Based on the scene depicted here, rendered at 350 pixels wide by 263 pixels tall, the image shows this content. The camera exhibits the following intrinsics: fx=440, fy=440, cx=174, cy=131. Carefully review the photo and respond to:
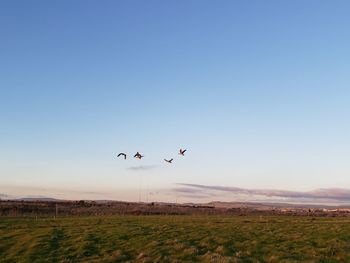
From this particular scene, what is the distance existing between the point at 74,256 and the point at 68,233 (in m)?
12.1

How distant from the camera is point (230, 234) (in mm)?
50719

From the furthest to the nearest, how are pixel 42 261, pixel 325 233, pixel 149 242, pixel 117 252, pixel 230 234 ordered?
pixel 325 233 → pixel 230 234 → pixel 149 242 → pixel 117 252 → pixel 42 261

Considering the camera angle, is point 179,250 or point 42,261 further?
point 179,250

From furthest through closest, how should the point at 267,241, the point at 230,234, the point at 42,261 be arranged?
the point at 230,234 → the point at 267,241 → the point at 42,261

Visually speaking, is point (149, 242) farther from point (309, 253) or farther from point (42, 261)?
point (309, 253)

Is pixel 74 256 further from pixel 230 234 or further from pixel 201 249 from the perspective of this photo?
pixel 230 234

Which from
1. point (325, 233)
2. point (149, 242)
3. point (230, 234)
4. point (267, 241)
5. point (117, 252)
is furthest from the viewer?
point (325, 233)

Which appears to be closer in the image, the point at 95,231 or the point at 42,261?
the point at 42,261

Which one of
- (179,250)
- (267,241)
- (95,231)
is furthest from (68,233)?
(267,241)

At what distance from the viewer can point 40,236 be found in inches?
1828

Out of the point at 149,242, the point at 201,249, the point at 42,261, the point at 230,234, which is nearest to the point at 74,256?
the point at 42,261

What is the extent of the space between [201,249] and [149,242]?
5879 mm

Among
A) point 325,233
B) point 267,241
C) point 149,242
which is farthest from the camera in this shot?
point 325,233

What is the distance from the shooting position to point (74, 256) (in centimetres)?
3775
